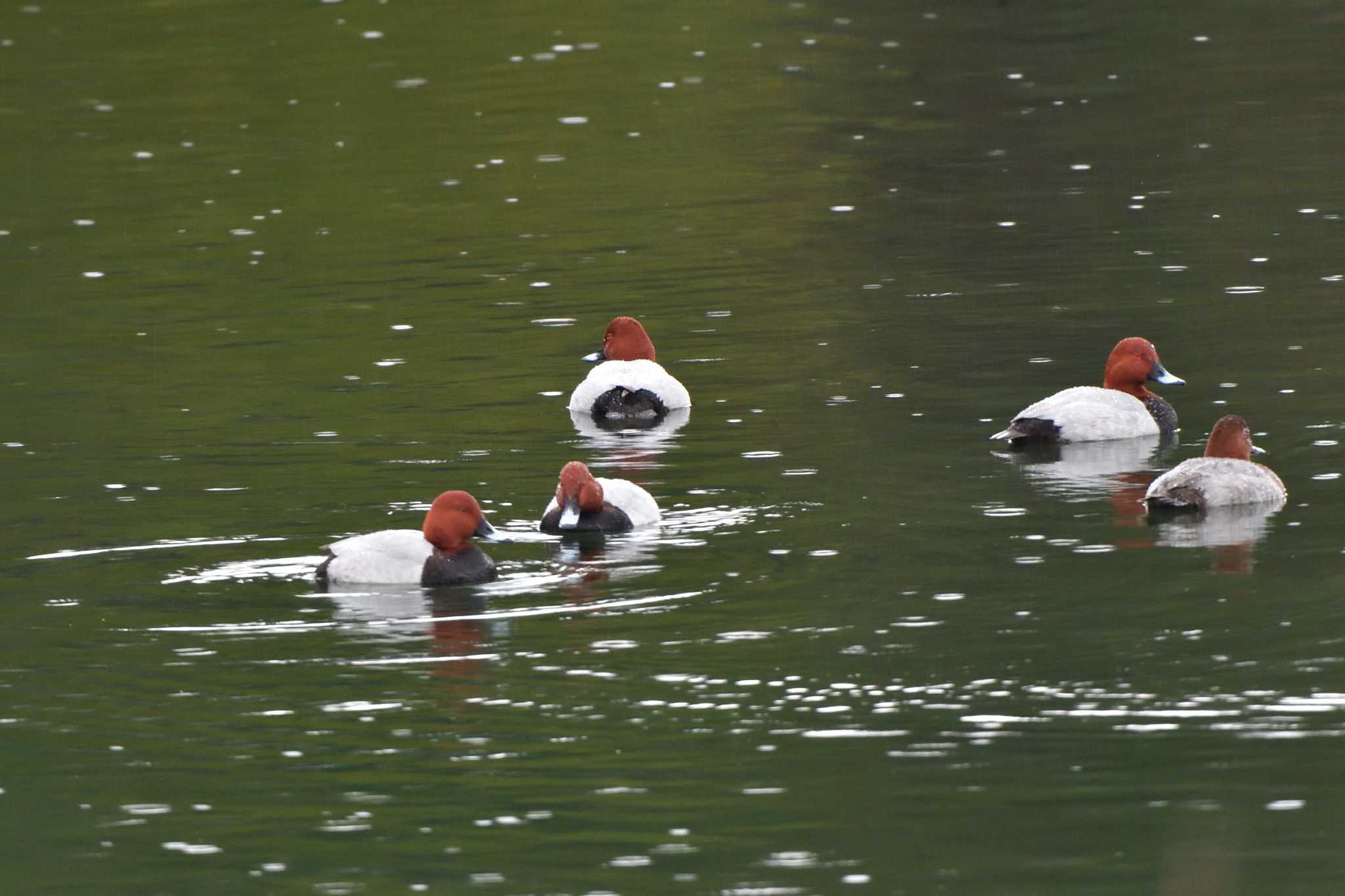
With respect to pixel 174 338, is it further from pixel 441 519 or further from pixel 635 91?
pixel 635 91

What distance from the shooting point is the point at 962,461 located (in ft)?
58.5

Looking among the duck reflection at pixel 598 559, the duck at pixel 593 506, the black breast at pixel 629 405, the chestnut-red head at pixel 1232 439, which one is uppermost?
the black breast at pixel 629 405

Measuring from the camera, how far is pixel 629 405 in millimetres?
20219

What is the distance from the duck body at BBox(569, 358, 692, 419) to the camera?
2025 centimetres

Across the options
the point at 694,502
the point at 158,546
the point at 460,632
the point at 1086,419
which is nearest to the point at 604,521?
the point at 694,502

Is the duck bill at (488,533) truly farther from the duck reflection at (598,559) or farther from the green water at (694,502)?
the duck reflection at (598,559)

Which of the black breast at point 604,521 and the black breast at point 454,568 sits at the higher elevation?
the black breast at point 604,521

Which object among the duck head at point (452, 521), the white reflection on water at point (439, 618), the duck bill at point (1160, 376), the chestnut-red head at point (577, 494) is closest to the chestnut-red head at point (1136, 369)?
the duck bill at point (1160, 376)

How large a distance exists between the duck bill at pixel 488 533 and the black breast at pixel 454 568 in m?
0.21

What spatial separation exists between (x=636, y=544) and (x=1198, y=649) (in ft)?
14.2

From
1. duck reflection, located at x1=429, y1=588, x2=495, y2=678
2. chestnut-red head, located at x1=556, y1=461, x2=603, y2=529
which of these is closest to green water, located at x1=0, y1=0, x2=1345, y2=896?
duck reflection, located at x1=429, y1=588, x2=495, y2=678

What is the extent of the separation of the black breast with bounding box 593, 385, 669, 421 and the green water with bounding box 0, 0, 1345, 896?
41cm

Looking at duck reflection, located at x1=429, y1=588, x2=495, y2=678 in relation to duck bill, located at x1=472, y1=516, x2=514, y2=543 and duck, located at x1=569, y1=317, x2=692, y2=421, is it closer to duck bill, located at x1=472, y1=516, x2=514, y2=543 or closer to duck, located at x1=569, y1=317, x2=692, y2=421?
duck bill, located at x1=472, y1=516, x2=514, y2=543

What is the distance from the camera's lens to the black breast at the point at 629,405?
20.2m
